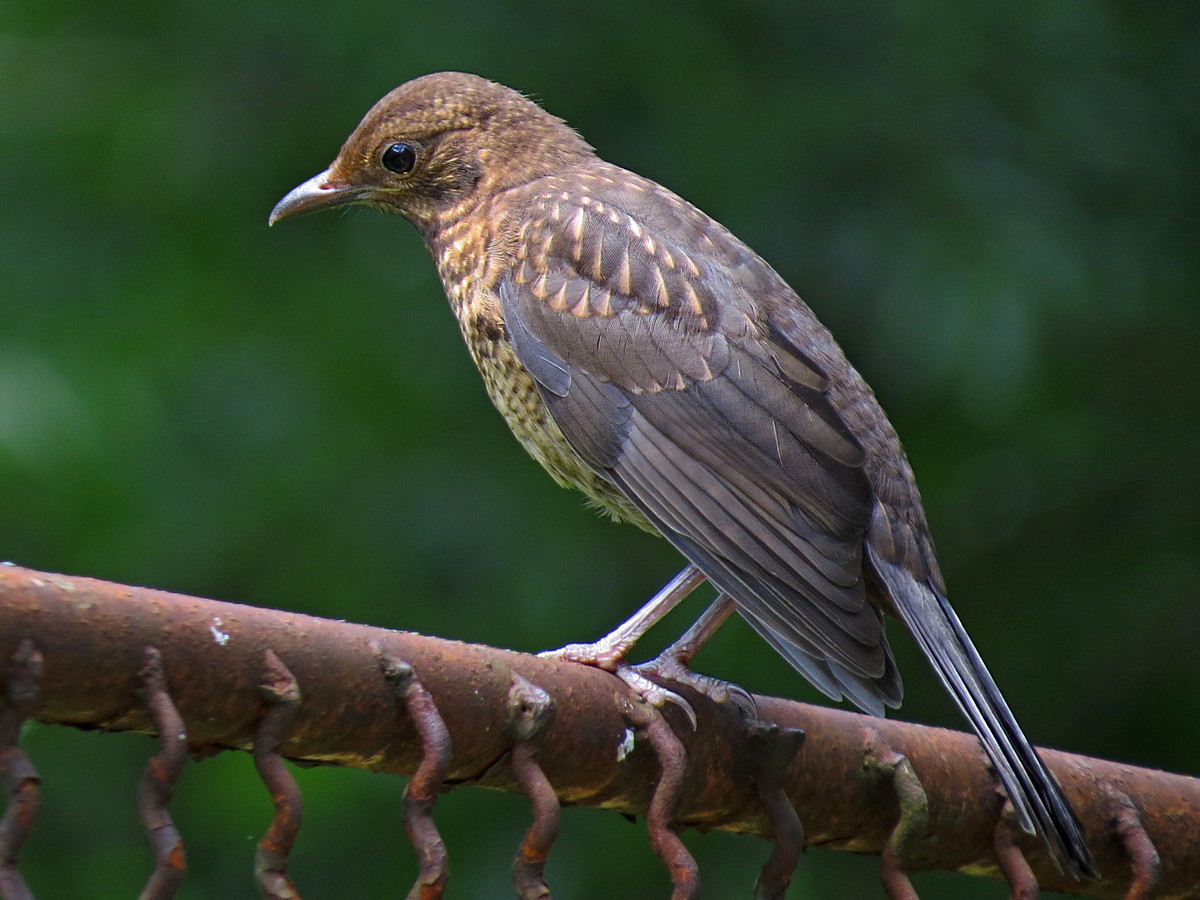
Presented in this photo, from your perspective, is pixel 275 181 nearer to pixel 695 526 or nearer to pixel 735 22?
pixel 735 22

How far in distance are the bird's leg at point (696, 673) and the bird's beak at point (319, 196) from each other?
1.54m

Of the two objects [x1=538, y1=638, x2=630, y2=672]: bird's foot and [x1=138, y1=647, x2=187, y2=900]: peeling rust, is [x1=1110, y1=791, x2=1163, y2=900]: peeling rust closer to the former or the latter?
[x1=538, y1=638, x2=630, y2=672]: bird's foot

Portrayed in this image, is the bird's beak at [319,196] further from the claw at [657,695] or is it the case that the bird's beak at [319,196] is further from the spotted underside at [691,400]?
the claw at [657,695]

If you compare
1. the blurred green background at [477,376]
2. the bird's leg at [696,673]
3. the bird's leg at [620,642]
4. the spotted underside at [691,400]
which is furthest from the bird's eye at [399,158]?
the bird's leg at [696,673]

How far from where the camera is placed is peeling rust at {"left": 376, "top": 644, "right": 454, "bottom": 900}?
5.87ft

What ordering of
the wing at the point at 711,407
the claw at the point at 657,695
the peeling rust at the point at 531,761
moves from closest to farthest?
the peeling rust at the point at 531,761, the claw at the point at 657,695, the wing at the point at 711,407

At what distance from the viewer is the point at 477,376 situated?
17.5ft

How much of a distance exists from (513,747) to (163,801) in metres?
0.53

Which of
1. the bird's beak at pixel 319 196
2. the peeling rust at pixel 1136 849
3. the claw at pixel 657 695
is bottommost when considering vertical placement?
the peeling rust at pixel 1136 849

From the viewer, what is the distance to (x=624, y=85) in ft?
16.4

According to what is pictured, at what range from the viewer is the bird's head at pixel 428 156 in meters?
4.04

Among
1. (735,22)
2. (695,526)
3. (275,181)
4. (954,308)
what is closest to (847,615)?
(695,526)

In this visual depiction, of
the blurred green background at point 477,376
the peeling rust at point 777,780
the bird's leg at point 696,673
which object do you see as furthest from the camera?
the blurred green background at point 477,376

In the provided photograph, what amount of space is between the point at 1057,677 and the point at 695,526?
97.6 inches
